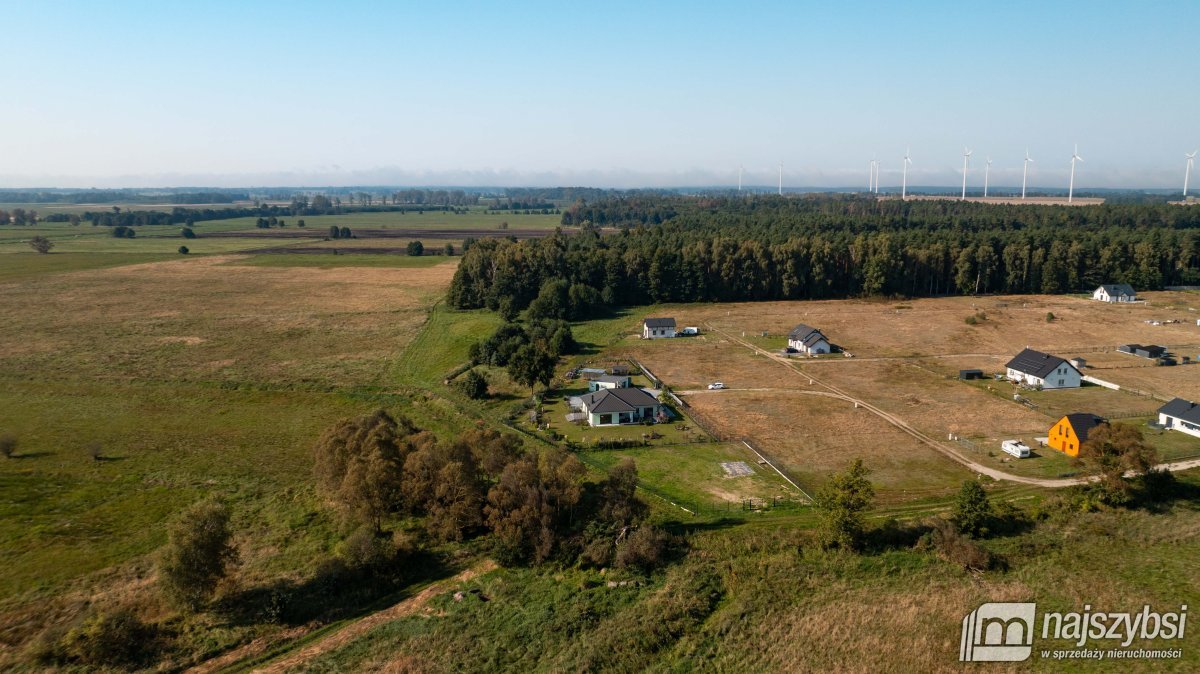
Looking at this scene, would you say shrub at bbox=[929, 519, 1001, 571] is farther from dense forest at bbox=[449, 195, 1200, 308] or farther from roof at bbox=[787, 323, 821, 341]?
dense forest at bbox=[449, 195, 1200, 308]

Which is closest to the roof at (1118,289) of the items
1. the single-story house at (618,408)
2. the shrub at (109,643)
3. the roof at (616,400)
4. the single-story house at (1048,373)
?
the single-story house at (1048,373)

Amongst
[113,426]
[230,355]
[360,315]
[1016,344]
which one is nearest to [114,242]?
[360,315]

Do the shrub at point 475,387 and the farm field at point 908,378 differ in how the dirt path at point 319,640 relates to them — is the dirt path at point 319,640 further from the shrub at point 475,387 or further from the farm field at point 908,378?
the shrub at point 475,387

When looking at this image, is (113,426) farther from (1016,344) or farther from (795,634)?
(1016,344)

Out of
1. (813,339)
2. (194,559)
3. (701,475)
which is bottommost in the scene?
(701,475)

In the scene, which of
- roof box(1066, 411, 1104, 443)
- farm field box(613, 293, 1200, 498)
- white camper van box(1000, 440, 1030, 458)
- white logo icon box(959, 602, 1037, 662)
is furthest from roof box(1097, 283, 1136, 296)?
white logo icon box(959, 602, 1037, 662)

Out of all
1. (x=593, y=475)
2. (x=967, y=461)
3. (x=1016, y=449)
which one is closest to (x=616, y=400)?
(x=593, y=475)

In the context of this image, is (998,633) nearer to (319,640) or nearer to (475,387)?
(319,640)
